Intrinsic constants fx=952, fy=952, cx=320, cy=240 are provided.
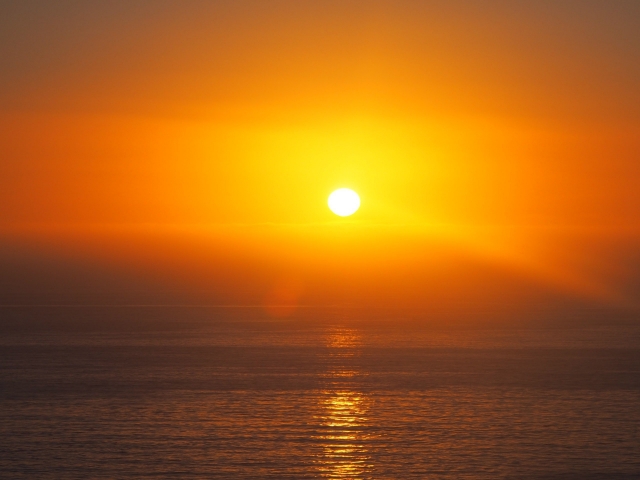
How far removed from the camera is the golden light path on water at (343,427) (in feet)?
164

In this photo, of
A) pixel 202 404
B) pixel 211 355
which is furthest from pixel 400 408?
pixel 211 355

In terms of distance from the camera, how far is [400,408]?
220 feet

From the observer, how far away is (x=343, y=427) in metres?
60.5

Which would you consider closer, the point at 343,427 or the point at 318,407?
the point at 343,427

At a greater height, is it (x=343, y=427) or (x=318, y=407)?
(x=318, y=407)

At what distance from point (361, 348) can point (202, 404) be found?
38009mm

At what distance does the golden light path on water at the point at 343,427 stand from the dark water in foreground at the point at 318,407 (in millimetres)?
164

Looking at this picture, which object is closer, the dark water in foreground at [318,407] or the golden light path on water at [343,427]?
the golden light path on water at [343,427]

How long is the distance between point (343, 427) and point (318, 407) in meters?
7.09

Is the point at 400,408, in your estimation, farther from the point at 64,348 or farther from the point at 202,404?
the point at 64,348

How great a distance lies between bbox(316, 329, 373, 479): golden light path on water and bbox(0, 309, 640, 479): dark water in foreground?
0.54 feet

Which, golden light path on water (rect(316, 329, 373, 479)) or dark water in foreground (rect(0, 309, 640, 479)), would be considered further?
dark water in foreground (rect(0, 309, 640, 479))

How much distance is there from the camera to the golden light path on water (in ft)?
164

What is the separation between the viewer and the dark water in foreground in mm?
51250
